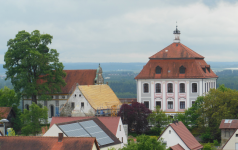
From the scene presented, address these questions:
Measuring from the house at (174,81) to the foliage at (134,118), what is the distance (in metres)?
9.88

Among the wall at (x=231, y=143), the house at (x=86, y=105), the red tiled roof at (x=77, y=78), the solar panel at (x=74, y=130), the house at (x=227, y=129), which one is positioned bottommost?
the wall at (x=231, y=143)

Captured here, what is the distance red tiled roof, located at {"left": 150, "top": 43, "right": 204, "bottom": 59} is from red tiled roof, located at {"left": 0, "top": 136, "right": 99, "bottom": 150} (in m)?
43.8

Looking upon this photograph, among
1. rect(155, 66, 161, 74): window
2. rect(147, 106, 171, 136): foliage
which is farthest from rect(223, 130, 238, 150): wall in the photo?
rect(155, 66, 161, 74): window

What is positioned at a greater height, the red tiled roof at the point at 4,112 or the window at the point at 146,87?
the window at the point at 146,87

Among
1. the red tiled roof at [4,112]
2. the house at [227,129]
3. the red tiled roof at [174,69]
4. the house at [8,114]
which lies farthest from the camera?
the red tiled roof at [174,69]

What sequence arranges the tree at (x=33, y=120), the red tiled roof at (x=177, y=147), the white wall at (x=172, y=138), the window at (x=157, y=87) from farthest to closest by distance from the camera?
1. the window at (x=157, y=87)
2. the tree at (x=33, y=120)
3. the white wall at (x=172, y=138)
4. the red tiled roof at (x=177, y=147)

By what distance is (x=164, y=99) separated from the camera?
297 feet

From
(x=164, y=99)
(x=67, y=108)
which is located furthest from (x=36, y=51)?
(x=164, y=99)

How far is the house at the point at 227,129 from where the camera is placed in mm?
69562

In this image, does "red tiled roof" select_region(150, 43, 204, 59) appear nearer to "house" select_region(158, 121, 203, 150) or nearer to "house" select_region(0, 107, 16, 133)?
"house" select_region(0, 107, 16, 133)

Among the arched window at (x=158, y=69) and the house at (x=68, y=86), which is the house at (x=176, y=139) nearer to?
the arched window at (x=158, y=69)

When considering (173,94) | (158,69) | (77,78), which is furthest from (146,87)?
(77,78)

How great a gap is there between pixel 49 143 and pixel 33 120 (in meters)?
31.2

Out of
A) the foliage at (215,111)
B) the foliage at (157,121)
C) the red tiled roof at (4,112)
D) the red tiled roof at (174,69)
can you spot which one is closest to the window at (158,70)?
the red tiled roof at (174,69)
